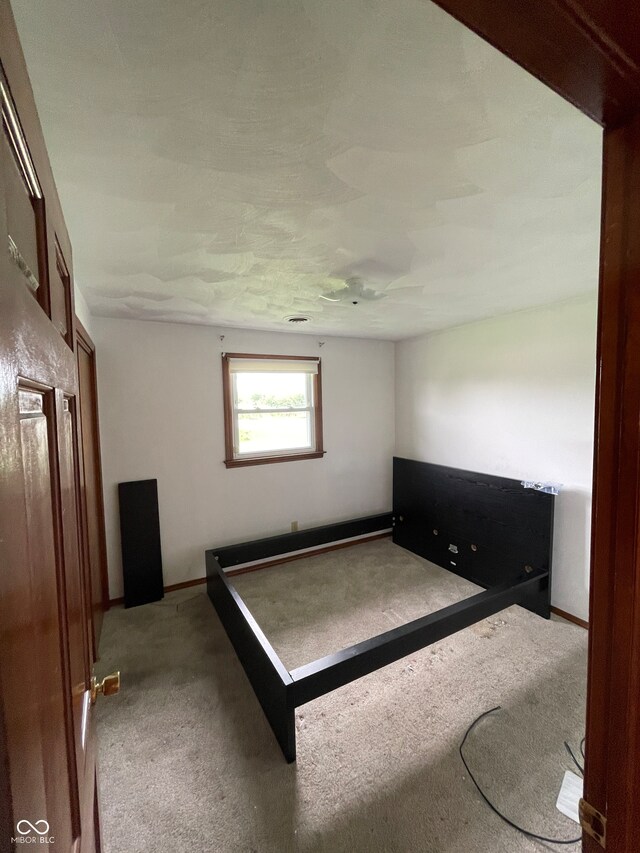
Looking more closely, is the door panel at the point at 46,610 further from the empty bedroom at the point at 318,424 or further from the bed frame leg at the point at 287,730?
the bed frame leg at the point at 287,730

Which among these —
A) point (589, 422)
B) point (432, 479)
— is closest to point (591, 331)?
point (589, 422)

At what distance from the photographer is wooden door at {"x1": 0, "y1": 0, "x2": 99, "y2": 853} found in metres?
0.33

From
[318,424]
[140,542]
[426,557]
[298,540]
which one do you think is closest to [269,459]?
[318,424]

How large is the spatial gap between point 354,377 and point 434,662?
2.73 meters

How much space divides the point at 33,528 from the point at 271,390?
318 centimetres

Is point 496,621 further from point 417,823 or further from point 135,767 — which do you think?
point 135,767

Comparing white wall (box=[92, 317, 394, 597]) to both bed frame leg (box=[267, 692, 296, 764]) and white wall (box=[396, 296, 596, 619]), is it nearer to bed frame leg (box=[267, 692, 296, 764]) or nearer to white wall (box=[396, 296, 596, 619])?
white wall (box=[396, 296, 596, 619])

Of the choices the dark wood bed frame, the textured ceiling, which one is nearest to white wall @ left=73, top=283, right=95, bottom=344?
the textured ceiling

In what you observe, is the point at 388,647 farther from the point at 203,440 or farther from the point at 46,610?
the point at 203,440

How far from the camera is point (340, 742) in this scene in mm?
1697

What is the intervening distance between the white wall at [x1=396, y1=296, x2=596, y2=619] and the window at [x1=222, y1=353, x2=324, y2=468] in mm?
1254

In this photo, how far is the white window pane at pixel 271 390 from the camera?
3443 millimetres

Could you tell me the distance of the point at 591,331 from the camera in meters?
2.43

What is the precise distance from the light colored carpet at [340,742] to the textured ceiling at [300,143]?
235cm
